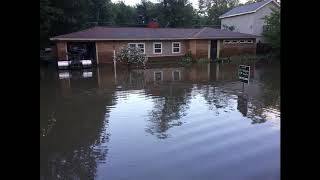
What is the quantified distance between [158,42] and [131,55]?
4.57 meters

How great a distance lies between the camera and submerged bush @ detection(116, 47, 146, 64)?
27.4 metres

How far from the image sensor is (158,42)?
3102 cm

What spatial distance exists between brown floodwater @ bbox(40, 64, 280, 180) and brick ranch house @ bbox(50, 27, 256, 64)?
11.4 m

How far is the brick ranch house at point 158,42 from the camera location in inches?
1122

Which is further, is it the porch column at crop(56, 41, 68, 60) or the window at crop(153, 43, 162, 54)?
the window at crop(153, 43, 162, 54)

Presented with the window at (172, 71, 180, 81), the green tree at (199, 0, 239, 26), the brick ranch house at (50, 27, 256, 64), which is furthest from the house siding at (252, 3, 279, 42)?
the green tree at (199, 0, 239, 26)

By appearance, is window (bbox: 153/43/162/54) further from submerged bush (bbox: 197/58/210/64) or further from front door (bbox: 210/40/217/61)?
A: front door (bbox: 210/40/217/61)

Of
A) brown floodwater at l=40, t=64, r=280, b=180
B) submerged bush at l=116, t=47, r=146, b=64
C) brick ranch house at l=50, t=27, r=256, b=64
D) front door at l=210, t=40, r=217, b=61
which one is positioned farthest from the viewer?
front door at l=210, t=40, r=217, b=61

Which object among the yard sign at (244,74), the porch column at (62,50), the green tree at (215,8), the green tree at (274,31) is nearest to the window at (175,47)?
the green tree at (274,31)

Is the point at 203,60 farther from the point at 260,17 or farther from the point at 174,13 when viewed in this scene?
the point at 174,13

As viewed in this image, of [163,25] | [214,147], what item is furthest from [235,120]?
[163,25]

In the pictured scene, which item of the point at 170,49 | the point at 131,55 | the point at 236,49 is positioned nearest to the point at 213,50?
the point at 236,49

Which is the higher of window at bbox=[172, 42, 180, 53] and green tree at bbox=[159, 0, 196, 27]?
green tree at bbox=[159, 0, 196, 27]
